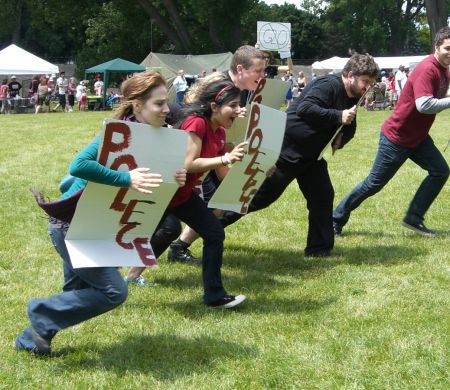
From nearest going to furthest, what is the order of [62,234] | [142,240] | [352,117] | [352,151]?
[62,234], [142,240], [352,117], [352,151]

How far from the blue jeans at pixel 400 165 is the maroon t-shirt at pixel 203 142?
244 cm

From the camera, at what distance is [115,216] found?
13.2ft

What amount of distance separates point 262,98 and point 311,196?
3.38 feet

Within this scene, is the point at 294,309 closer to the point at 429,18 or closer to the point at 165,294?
the point at 165,294

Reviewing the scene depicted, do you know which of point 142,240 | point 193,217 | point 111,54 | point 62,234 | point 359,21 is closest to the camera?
point 62,234

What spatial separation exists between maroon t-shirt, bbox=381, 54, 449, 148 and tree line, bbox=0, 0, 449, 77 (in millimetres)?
31725

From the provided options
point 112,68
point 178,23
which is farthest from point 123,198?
point 178,23

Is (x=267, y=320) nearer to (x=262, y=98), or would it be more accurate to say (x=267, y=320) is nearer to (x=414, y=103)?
(x=262, y=98)

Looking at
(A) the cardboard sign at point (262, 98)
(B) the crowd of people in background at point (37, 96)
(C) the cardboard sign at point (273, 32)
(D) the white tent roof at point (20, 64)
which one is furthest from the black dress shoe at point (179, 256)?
(D) the white tent roof at point (20, 64)

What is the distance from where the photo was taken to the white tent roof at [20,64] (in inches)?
1284

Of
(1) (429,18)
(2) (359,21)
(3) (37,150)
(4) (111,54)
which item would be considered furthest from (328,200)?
(2) (359,21)

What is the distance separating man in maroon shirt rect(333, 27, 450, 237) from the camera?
249 inches

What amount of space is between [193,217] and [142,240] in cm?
69

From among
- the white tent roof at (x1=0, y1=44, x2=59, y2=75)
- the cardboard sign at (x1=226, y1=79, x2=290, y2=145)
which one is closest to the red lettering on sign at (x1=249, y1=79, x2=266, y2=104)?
the cardboard sign at (x1=226, y1=79, x2=290, y2=145)
